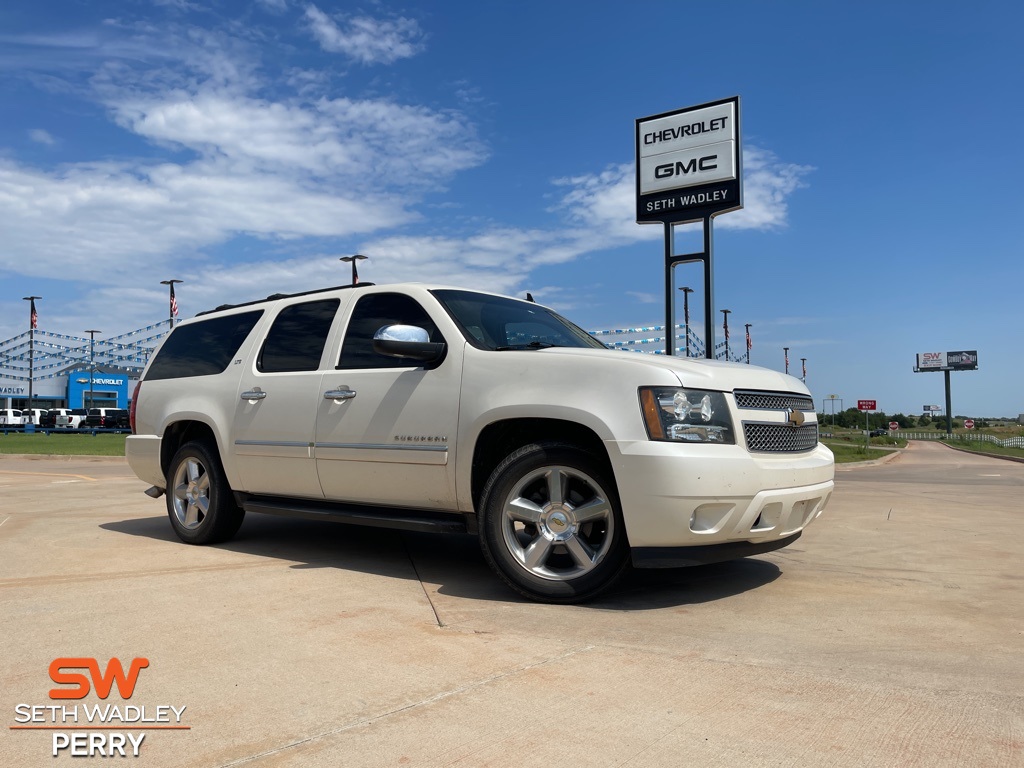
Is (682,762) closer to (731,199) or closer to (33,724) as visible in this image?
(33,724)

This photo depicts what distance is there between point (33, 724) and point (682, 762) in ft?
6.76

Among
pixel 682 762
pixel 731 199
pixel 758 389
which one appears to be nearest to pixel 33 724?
pixel 682 762

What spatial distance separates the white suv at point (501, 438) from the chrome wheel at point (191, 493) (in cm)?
2

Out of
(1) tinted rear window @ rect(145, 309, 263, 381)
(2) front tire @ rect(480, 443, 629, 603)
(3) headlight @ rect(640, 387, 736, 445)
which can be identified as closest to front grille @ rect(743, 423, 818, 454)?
(3) headlight @ rect(640, 387, 736, 445)

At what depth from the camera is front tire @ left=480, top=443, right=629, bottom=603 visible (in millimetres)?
4270

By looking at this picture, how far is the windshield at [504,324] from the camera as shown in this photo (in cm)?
516

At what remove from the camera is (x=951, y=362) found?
468 ft

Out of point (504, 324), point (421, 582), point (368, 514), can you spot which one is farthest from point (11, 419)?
point (421, 582)

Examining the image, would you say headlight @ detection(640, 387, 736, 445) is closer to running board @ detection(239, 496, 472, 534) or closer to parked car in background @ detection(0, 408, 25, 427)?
running board @ detection(239, 496, 472, 534)

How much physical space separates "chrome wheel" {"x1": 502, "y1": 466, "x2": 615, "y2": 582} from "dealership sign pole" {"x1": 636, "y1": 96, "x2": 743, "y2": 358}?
10.9 meters

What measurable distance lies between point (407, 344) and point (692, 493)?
5.94 feet

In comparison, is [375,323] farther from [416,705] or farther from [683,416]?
[416,705]

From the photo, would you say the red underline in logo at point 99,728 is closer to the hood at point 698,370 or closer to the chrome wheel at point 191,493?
the hood at point 698,370

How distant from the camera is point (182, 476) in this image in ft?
21.5
